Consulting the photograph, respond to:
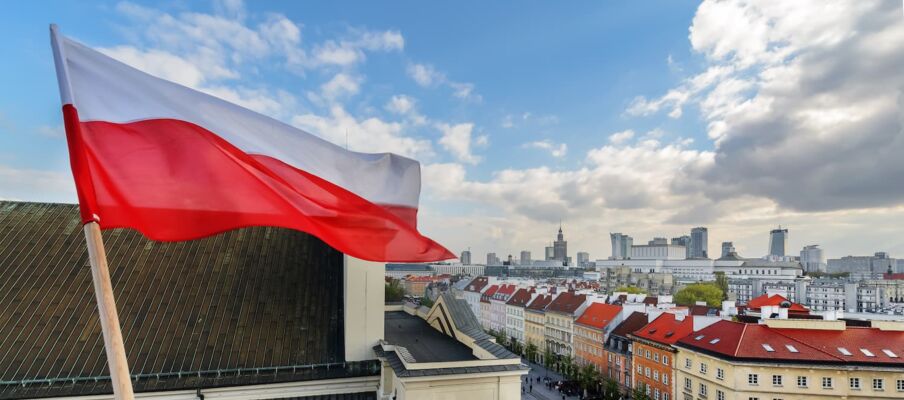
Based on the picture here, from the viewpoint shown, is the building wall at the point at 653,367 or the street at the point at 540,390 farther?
the street at the point at 540,390

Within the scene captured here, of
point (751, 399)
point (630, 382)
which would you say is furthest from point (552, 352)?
point (751, 399)

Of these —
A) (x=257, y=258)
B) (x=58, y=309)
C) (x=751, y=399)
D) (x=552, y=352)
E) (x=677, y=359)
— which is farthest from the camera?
(x=552, y=352)

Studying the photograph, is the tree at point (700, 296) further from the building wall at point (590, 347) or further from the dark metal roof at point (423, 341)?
the dark metal roof at point (423, 341)

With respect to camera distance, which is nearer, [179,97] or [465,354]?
[179,97]

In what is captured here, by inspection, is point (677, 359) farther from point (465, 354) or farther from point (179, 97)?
point (179, 97)

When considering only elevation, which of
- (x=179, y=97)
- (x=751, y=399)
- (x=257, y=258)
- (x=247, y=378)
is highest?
(x=179, y=97)

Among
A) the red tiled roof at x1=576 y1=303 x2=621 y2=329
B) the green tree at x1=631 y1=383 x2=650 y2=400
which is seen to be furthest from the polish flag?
the red tiled roof at x1=576 y1=303 x2=621 y2=329

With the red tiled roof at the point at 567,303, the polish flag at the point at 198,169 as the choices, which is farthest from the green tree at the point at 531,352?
the polish flag at the point at 198,169
